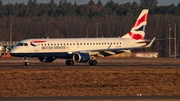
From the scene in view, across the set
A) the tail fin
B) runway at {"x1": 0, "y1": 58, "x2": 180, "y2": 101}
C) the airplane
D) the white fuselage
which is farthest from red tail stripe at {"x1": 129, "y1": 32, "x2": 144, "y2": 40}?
runway at {"x1": 0, "y1": 58, "x2": 180, "y2": 101}

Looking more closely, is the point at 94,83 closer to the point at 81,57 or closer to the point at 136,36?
the point at 81,57

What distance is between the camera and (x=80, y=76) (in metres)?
48.0

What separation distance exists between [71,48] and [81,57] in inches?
86.0

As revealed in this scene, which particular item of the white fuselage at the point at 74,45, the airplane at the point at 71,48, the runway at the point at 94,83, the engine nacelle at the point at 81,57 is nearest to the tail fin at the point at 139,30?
the airplane at the point at 71,48

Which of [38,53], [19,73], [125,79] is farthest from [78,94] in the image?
[38,53]

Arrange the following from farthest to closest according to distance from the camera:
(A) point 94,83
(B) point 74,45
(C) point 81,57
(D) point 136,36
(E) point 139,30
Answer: (E) point 139,30, (D) point 136,36, (B) point 74,45, (C) point 81,57, (A) point 94,83

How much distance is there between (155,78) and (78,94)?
11935mm

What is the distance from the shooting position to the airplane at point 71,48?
6812 centimetres

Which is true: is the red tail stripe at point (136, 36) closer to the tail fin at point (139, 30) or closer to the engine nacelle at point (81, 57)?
the tail fin at point (139, 30)

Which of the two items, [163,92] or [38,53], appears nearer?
[163,92]

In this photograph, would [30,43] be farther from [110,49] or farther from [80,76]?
[80,76]

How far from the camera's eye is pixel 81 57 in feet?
222

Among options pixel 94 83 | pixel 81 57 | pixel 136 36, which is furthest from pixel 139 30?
→ pixel 94 83

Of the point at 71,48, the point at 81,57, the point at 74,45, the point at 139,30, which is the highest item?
the point at 139,30
